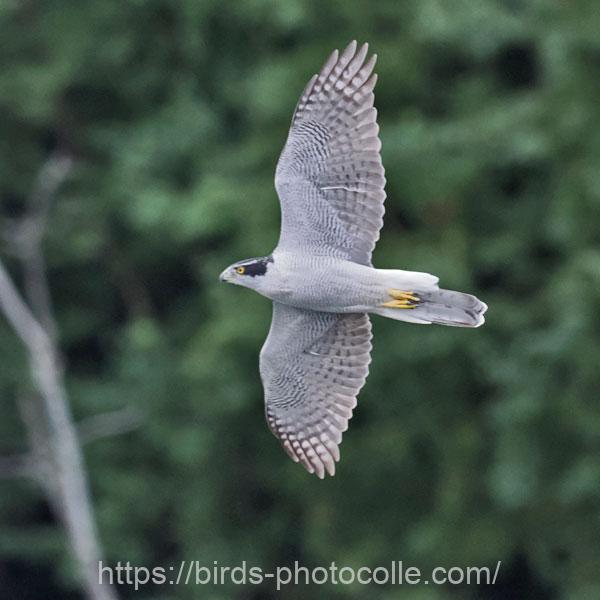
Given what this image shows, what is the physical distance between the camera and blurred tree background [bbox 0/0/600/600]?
48.4ft

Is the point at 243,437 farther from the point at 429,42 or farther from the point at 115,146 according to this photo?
the point at 429,42

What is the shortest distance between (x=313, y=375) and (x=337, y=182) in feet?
3.66

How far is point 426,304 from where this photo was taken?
8305mm

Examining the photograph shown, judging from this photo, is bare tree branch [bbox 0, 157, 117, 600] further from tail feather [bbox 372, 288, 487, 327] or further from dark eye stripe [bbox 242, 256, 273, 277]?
tail feather [bbox 372, 288, 487, 327]

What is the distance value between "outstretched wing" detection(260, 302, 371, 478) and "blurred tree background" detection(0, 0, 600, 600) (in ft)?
18.0

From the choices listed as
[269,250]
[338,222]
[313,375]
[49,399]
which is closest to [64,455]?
[49,399]

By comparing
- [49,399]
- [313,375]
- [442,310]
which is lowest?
[49,399]

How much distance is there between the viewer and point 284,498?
17.6m

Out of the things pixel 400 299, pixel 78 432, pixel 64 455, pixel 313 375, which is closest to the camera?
pixel 400 299

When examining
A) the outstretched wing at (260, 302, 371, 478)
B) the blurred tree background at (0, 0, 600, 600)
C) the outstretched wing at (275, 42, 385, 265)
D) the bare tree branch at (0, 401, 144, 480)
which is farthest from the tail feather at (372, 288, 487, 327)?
the bare tree branch at (0, 401, 144, 480)

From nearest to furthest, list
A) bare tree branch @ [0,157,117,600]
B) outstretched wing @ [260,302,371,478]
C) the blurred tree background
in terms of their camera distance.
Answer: outstretched wing @ [260,302,371,478] < the blurred tree background < bare tree branch @ [0,157,117,600]

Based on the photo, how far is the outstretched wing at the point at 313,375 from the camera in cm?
873

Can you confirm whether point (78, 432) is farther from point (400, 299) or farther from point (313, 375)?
point (400, 299)

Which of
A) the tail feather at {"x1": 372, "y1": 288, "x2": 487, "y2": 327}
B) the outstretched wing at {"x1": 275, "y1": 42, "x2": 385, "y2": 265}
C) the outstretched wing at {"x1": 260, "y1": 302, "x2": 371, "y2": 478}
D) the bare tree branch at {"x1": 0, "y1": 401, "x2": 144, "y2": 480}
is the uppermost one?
the outstretched wing at {"x1": 275, "y1": 42, "x2": 385, "y2": 265}
